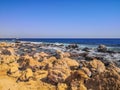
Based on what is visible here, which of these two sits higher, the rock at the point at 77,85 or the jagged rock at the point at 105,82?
the jagged rock at the point at 105,82

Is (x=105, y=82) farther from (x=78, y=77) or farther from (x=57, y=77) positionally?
(x=57, y=77)

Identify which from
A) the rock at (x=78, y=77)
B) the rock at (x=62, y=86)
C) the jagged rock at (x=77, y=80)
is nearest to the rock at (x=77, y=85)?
the jagged rock at (x=77, y=80)

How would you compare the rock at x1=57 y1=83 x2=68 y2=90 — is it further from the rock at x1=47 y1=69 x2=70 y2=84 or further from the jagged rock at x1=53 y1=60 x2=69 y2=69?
the jagged rock at x1=53 y1=60 x2=69 y2=69

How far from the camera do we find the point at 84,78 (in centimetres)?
1213

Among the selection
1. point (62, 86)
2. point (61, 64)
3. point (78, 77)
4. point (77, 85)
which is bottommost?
point (62, 86)

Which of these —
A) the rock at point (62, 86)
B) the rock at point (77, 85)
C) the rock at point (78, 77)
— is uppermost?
the rock at point (78, 77)

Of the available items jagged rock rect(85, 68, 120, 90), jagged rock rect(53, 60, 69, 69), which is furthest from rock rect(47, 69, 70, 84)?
jagged rock rect(53, 60, 69, 69)

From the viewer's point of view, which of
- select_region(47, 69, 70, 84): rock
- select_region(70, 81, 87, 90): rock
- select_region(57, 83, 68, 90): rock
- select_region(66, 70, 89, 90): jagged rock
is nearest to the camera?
select_region(70, 81, 87, 90): rock

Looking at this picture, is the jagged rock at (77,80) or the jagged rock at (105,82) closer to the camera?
the jagged rock at (105,82)

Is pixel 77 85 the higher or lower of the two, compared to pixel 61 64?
lower

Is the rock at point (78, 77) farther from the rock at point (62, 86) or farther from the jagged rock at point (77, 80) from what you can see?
the rock at point (62, 86)

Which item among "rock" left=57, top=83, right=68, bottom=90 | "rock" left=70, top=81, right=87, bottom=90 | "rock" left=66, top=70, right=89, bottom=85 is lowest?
"rock" left=57, top=83, right=68, bottom=90

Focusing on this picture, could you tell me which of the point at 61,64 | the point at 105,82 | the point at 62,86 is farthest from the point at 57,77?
the point at 61,64

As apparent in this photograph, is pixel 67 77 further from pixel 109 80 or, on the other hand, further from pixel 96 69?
pixel 96 69
